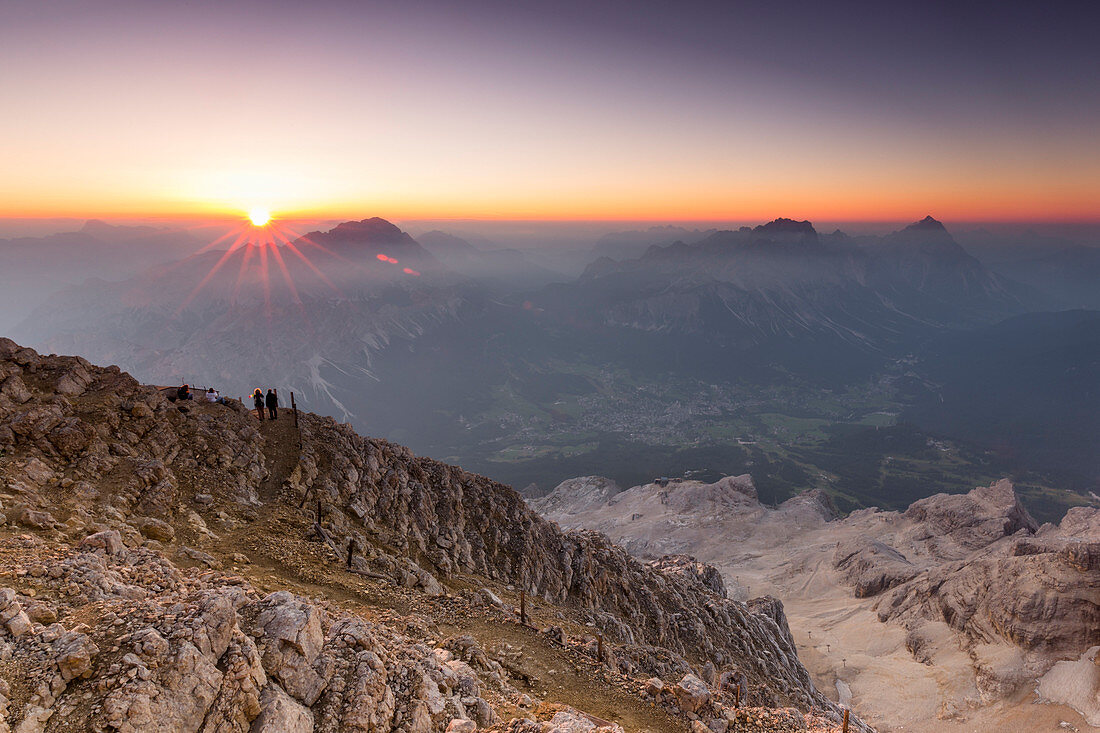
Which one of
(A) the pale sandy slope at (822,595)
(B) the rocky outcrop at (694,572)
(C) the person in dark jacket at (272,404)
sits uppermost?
(C) the person in dark jacket at (272,404)

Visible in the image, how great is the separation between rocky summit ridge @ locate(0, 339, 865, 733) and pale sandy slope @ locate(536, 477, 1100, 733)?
3546 cm

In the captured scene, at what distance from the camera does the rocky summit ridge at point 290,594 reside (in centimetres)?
955

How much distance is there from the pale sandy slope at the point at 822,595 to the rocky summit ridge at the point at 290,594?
35.5 metres

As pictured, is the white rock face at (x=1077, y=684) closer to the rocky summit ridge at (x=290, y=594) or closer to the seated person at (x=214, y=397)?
the rocky summit ridge at (x=290, y=594)

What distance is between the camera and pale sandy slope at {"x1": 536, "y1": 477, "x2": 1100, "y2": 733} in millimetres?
58781

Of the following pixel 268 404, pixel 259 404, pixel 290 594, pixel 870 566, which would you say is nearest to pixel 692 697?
pixel 290 594

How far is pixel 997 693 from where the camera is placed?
59.8 metres

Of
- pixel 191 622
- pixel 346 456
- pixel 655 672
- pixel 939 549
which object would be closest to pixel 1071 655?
pixel 939 549

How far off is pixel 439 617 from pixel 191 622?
11.7 meters

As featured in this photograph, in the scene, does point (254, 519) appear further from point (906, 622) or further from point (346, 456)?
point (906, 622)

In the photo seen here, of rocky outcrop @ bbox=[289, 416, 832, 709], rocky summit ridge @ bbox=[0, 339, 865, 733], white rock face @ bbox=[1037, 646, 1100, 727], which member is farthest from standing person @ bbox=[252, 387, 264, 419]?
white rock face @ bbox=[1037, 646, 1100, 727]

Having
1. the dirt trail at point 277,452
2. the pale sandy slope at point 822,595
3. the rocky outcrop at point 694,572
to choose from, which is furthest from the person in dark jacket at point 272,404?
the pale sandy slope at point 822,595

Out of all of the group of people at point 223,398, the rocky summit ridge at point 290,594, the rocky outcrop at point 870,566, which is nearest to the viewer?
the rocky summit ridge at point 290,594

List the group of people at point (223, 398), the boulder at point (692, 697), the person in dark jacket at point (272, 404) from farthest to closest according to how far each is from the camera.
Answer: the person in dark jacket at point (272, 404) < the group of people at point (223, 398) < the boulder at point (692, 697)
